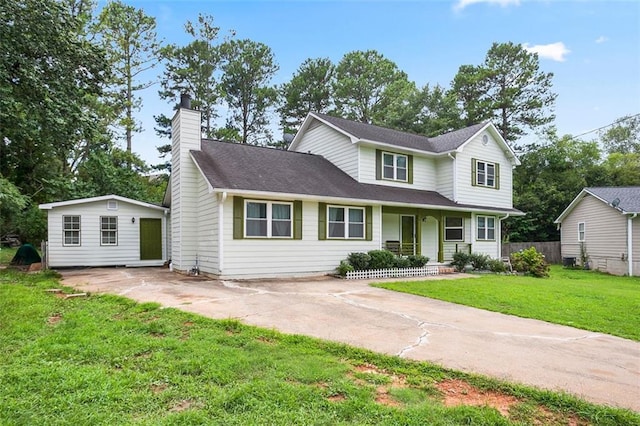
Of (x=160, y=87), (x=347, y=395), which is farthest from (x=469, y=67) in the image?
(x=347, y=395)

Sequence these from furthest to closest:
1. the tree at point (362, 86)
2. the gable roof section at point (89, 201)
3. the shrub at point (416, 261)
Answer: the tree at point (362, 86) < the shrub at point (416, 261) < the gable roof section at point (89, 201)

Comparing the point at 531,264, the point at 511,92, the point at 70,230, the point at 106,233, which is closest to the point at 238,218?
the point at 106,233

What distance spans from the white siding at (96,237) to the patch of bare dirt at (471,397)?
49.5ft

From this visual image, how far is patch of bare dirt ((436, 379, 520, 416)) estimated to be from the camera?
130 inches

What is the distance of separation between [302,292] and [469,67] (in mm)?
33321

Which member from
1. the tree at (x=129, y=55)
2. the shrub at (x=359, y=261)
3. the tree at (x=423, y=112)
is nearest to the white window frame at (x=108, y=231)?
the shrub at (x=359, y=261)

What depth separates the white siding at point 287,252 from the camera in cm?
1152

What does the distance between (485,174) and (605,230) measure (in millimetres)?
8121

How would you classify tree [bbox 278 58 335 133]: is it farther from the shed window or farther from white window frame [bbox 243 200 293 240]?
white window frame [bbox 243 200 293 240]

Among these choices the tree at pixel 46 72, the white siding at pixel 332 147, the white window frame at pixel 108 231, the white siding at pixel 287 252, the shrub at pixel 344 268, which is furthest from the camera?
the white siding at pixel 332 147

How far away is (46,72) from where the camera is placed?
11.7 metres

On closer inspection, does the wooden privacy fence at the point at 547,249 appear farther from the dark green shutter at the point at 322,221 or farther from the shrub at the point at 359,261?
the dark green shutter at the point at 322,221

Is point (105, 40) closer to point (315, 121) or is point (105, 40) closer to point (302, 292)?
point (315, 121)

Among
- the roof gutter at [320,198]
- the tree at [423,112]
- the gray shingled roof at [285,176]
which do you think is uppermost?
the tree at [423,112]
